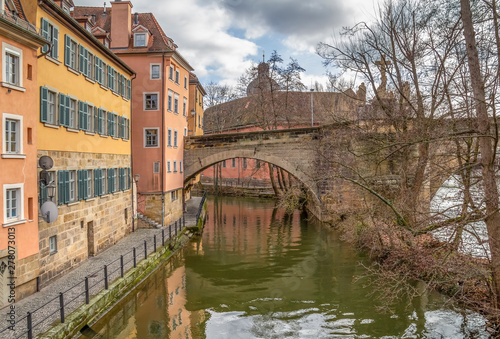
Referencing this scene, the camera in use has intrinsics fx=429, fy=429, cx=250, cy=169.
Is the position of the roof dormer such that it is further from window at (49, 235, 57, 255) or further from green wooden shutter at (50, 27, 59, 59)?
window at (49, 235, 57, 255)

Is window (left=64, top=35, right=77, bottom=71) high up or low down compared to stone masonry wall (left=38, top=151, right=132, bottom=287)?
up

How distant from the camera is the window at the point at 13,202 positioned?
30.0 ft

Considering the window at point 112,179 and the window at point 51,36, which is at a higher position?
the window at point 51,36

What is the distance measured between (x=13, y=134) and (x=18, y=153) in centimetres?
43

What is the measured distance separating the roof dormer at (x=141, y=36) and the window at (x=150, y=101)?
2.44m

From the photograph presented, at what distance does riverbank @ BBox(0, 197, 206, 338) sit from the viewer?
808 centimetres

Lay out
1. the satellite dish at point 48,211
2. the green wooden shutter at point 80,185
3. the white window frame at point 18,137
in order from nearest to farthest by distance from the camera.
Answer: the white window frame at point 18,137
the satellite dish at point 48,211
the green wooden shutter at point 80,185

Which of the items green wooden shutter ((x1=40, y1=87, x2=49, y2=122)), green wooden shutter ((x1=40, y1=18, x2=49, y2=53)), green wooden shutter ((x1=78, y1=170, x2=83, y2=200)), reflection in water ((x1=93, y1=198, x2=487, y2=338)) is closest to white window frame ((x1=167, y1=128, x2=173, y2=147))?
reflection in water ((x1=93, y1=198, x2=487, y2=338))

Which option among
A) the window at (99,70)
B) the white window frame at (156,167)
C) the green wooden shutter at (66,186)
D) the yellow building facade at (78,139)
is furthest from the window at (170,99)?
the green wooden shutter at (66,186)

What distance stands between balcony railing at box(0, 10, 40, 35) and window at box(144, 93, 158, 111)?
10.8m

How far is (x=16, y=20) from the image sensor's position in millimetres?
9352

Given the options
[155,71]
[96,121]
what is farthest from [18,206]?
[155,71]

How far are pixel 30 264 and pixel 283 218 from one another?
18.1 metres

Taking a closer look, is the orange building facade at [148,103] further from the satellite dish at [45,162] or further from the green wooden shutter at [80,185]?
the satellite dish at [45,162]
